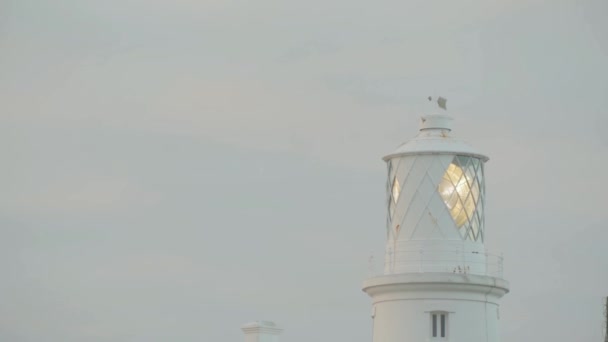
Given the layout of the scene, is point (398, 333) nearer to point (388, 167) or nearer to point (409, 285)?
point (409, 285)

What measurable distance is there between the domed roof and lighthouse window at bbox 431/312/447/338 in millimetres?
3599

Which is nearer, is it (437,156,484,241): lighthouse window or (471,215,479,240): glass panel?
Result: (437,156,484,241): lighthouse window

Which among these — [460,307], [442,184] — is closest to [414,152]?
[442,184]

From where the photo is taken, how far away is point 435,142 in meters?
39.7

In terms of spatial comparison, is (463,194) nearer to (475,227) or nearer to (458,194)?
(458,194)

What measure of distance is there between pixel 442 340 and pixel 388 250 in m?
2.42

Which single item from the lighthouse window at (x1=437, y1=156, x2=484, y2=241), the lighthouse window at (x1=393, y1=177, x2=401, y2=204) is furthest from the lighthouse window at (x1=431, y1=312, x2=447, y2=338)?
the lighthouse window at (x1=393, y1=177, x2=401, y2=204)

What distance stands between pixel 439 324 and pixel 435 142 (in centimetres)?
407

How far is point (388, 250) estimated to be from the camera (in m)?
39.8

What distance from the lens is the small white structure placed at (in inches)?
1673

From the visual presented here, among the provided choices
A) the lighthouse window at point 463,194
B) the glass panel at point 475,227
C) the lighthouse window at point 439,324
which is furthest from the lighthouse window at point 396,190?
the lighthouse window at point 439,324

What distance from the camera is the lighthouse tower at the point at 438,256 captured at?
39000 mm

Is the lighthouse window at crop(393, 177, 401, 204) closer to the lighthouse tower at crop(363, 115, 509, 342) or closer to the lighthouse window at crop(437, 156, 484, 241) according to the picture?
the lighthouse tower at crop(363, 115, 509, 342)

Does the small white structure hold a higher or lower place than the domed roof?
lower
